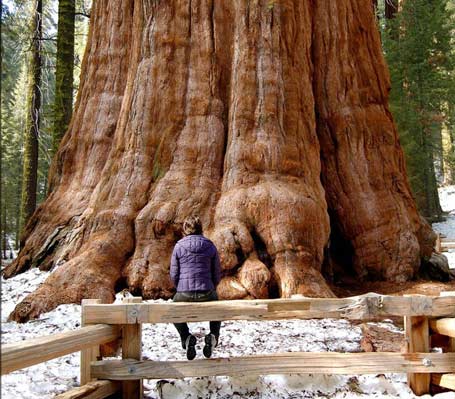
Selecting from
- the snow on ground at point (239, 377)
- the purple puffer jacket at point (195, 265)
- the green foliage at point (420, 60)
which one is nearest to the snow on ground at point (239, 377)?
the snow on ground at point (239, 377)

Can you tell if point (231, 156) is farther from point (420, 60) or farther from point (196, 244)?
point (420, 60)

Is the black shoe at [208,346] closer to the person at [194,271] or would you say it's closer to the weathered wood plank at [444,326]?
the person at [194,271]

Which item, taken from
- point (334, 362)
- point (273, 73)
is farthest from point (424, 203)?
point (334, 362)

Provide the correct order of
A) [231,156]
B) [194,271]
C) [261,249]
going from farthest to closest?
[231,156]
[261,249]
[194,271]

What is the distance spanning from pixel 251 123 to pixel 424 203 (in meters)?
19.1

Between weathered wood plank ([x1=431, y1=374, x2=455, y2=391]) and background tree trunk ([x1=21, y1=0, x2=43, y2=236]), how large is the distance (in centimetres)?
1369

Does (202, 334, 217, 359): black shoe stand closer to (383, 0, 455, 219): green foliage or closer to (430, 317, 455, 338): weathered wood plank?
(430, 317, 455, 338): weathered wood plank

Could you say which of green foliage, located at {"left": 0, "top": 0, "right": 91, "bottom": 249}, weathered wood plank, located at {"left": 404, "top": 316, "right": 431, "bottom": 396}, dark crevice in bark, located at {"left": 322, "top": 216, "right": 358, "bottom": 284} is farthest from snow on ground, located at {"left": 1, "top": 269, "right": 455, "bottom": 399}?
dark crevice in bark, located at {"left": 322, "top": 216, "right": 358, "bottom": 284}

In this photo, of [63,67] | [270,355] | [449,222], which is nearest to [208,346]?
[270,355]

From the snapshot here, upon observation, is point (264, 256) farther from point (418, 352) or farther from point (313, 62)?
point (313, 62)

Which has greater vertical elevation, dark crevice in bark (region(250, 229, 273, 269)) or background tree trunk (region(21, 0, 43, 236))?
background tree trunk (region(21, 0, 43, 236))

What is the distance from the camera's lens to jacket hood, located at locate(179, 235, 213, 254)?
547 cm

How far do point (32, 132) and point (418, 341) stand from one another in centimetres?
1496

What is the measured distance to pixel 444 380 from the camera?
4.82 meters
